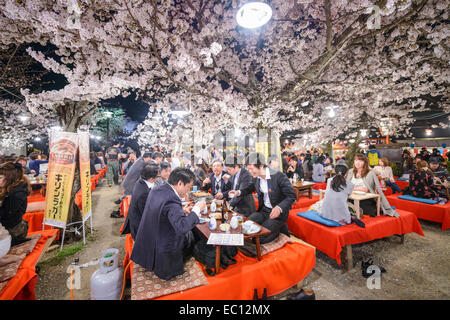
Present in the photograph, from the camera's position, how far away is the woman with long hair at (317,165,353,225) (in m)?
3.97

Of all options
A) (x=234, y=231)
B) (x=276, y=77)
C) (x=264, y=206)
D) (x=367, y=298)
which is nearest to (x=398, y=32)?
(x=276, y=77)

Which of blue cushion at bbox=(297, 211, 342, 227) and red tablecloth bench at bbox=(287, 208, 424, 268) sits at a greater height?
blue cushion at bbox=(297, 211, 342, 227)

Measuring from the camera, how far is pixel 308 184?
6848 mm

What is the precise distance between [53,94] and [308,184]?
320 inches

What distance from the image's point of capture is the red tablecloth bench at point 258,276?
238 centimetres

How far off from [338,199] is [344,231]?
68 centimetres

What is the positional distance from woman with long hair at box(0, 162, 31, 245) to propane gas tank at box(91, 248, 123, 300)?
2.03m

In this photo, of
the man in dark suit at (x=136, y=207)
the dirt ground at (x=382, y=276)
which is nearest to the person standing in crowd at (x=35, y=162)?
the dirt ground at (x=382, y=276)

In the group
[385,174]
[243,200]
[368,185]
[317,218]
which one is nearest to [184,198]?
[243,200]

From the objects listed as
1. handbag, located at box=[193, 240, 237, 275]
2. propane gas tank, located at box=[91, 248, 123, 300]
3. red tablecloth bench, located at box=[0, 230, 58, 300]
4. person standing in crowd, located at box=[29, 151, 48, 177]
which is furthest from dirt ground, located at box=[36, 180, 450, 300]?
person standing in crowd, located at box=[29, 151, 48, 177]

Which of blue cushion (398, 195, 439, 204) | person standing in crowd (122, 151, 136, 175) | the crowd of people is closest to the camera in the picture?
the crowd of people

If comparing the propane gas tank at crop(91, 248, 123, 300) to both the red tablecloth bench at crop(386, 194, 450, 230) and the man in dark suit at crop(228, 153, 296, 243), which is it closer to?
the man in dark suit at crop(228, 153, 296, 243)

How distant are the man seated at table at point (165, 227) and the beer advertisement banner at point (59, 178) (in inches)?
126
